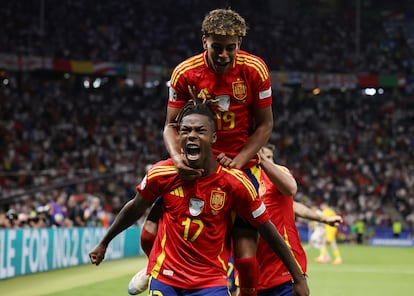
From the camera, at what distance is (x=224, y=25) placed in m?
6.01

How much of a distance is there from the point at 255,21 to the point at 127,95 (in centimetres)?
1006

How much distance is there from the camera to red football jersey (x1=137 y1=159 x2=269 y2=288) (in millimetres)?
5742

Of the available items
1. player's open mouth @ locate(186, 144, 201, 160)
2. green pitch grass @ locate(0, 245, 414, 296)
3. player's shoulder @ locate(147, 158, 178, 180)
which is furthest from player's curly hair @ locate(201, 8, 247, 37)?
green pitch grass @ locate(0, 245, 414, 296)

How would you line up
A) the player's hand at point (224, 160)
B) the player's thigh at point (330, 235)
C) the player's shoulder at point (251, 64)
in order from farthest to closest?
the player's thigh at point (330, 235) < the player's shoulder at point (251, 64) < the player's hand at point (224, 160)

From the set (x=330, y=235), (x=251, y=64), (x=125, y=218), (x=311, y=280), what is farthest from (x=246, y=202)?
(x=330, y=235)

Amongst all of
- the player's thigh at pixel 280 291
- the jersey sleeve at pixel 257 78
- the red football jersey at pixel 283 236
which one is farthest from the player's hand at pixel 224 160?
the player's thigh at pixel 280 291

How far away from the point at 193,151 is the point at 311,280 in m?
12.6

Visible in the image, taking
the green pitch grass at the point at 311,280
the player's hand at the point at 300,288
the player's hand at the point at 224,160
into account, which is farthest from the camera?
the green pitch grass at the point at 311,280

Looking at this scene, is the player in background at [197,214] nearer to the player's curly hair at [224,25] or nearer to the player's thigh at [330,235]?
the player's curly hair at [224,25]

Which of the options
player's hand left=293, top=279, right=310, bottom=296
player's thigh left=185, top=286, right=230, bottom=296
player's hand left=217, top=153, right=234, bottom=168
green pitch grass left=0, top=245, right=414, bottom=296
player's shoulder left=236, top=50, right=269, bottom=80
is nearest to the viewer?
player's thigh left=185, top=286, right=230, bottom=296

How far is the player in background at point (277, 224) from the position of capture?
719 cm

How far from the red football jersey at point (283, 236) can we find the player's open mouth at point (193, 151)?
175 centimetres

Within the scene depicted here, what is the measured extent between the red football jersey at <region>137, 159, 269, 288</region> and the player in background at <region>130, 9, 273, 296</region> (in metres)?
0.28

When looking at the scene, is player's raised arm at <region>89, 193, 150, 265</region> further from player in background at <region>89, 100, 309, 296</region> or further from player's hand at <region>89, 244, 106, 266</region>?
player in background at <region>89, 100, 309, 296</region>
